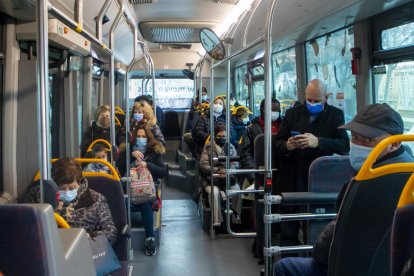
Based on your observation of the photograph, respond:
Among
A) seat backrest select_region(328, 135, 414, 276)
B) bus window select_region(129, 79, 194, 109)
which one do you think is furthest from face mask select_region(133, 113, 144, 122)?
bus window select_region(129, 79, 194, 109)

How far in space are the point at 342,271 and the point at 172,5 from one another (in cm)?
491

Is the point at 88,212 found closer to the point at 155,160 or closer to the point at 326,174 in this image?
the point at 326,174

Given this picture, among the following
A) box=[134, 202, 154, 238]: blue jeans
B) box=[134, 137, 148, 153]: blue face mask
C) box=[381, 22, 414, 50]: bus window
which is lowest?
box=[134, 202, 154, 238]: blue jeans

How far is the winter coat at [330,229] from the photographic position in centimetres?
188

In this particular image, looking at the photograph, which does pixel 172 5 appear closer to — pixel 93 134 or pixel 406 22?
pixel 93 134

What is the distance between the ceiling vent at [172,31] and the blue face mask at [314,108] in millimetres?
4141

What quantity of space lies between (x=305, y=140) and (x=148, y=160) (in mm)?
2302

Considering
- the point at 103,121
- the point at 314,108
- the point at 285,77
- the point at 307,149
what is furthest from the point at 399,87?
the point at 285,77

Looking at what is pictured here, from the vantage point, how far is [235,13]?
243 inches

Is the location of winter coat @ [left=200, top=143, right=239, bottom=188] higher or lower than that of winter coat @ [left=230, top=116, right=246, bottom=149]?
lower

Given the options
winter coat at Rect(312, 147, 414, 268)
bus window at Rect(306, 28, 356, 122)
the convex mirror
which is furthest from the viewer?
bus window at Rect(306, 28, 356, 122)

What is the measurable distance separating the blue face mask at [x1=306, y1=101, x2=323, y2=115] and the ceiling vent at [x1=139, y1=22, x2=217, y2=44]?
4141mm

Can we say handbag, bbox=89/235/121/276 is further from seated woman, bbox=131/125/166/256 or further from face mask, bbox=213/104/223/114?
face mask, bbox=213/104/223/114

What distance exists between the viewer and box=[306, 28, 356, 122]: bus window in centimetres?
468
